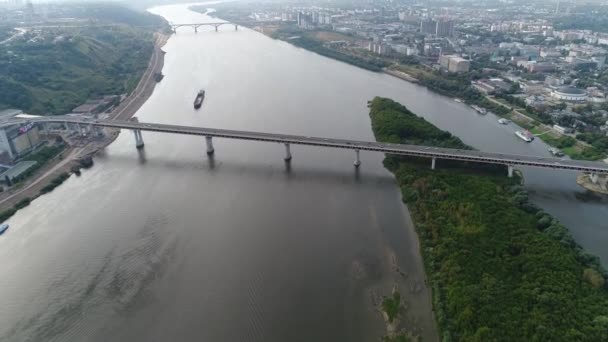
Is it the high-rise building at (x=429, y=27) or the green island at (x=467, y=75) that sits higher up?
the high-rise building at (x=429, y=27)

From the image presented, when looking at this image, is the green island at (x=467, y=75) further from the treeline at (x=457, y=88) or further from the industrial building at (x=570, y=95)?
A: the industrial building at (x=570, y=95)

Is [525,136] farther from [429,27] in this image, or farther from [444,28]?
[429,27]

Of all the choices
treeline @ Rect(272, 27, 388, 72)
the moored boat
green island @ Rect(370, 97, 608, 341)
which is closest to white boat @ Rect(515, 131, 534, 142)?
green island @ Rect(370, 97, 608, 341)

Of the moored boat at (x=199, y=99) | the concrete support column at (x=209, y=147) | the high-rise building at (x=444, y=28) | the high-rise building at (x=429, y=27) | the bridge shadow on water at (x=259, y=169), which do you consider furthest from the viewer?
the high-rise building at (x=429, y=27)

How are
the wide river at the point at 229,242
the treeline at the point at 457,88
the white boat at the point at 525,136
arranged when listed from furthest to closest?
the treeline at the point at 457,88 < the white boat at the point at 525,136 < the wide river at the point at 229,242

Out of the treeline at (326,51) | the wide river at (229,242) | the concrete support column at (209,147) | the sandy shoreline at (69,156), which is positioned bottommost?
the wide river at (229,242)

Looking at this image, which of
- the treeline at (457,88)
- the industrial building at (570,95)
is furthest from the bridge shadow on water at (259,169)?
the industrial building at (570,95)

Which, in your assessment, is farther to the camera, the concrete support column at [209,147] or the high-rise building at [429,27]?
the high-rise building at [429,27]
